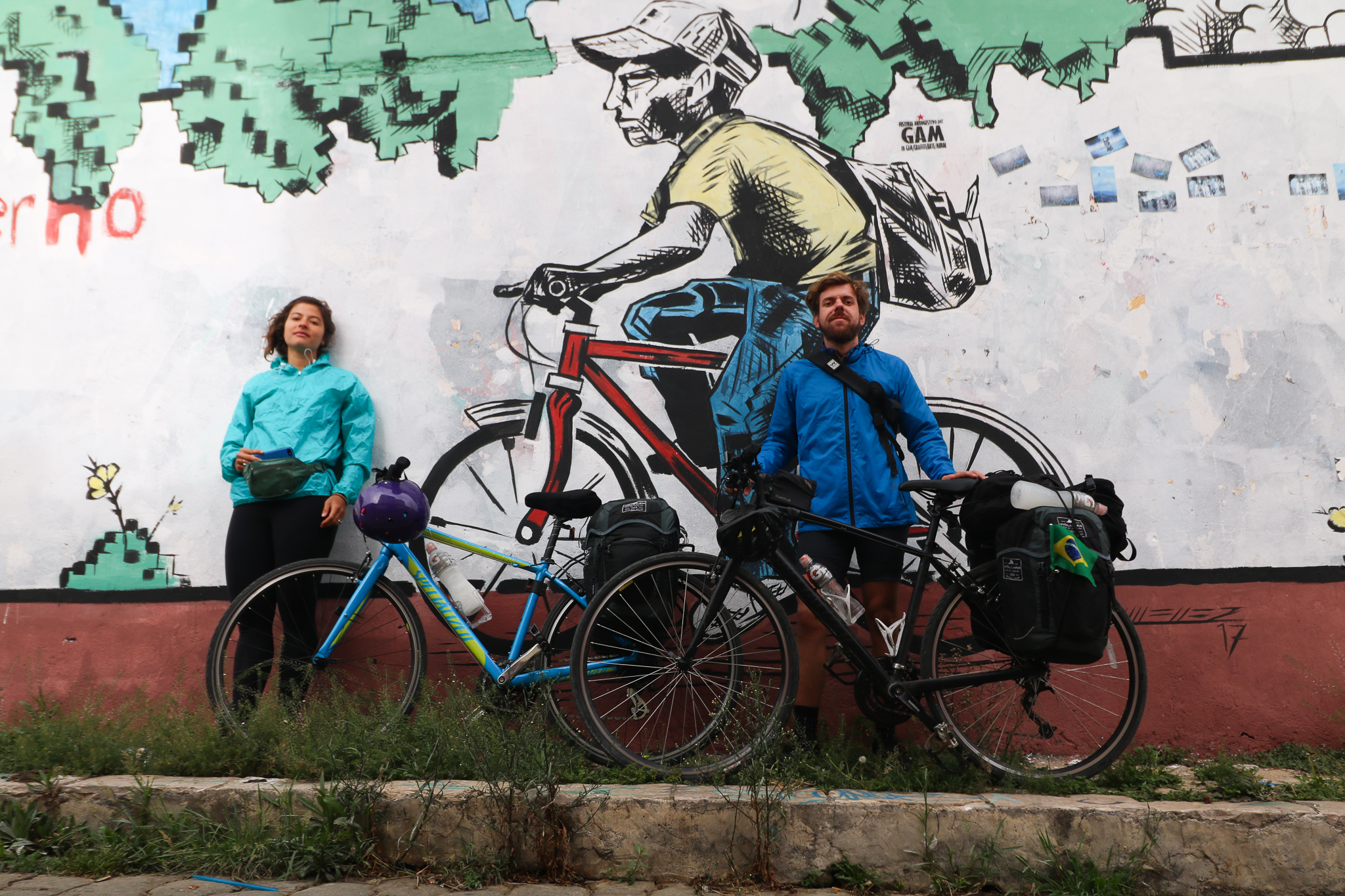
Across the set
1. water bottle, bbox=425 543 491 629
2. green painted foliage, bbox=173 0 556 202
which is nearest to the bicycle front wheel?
water bottle, bbox=425 543 491 629

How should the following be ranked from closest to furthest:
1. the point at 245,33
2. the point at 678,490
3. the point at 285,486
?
the point at 285,486
the point at 678,490
the point at 245,33

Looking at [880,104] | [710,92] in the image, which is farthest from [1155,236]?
[710,92]

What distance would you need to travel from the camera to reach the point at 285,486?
3.51 meters

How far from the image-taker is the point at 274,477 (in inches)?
138

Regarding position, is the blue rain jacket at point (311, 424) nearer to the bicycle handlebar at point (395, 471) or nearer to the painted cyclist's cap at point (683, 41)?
the bicycle handlebar at point (395, 471)

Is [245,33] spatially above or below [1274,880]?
above

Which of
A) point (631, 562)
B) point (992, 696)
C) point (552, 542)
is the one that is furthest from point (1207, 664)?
point (552, 542)

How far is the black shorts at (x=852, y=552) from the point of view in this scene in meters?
3.14

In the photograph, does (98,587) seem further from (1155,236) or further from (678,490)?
(1155,236)

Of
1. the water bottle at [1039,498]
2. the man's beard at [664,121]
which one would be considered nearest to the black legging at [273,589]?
the man's beard at [664,121]

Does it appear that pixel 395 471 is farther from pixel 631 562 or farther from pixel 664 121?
pixel 664 121

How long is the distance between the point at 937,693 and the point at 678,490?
1583 mm

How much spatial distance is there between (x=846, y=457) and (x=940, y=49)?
8.05ft

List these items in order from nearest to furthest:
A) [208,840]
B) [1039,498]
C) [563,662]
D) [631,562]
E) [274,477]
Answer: [208,840]
[1039,498]
[631,562]
[563,662]
[274,477]
